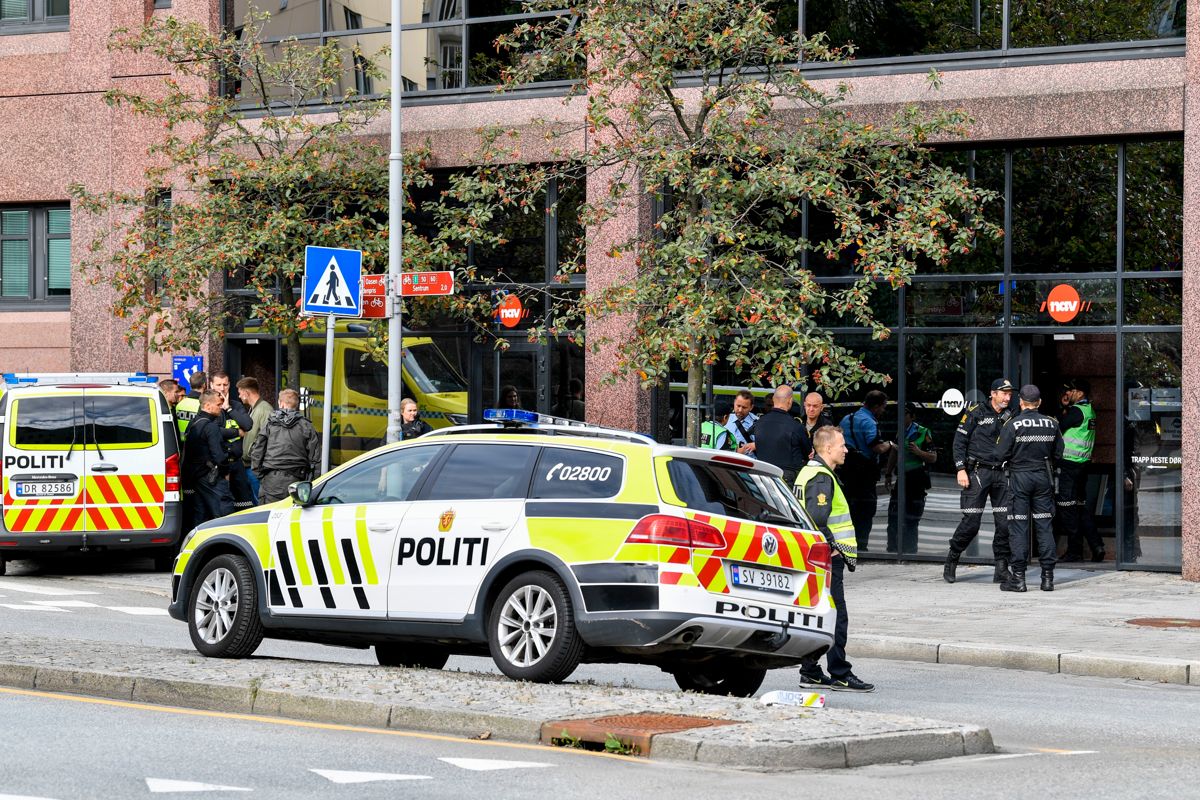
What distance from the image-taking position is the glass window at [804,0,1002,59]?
751 inches

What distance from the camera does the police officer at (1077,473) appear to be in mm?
18609

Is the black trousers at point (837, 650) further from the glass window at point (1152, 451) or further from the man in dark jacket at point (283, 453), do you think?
the man in dark jacket at point (283, 453)

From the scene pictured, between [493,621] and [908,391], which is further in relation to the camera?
[908,391]

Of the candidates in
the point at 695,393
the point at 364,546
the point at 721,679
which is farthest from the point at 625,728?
the point at 695,393

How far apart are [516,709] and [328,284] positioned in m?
8.70

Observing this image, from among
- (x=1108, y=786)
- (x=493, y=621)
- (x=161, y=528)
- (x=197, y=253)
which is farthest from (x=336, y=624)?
(x=197, y=253)

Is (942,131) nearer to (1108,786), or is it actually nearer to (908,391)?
(908,391)

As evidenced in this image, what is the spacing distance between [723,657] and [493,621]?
130 cm

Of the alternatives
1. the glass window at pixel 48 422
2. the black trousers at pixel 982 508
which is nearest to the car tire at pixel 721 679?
the black trousers at pixel 982 508

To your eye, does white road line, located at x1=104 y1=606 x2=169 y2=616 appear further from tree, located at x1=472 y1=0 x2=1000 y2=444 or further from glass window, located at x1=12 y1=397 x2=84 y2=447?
tree, located at x1=472 y1=0 x2=1000 y2=444

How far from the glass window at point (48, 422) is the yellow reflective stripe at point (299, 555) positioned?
801 centimetres

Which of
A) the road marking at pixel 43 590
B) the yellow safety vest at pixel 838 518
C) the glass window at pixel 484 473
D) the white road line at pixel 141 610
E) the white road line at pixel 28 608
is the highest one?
the glass window at pixel 484 473

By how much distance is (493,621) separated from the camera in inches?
404

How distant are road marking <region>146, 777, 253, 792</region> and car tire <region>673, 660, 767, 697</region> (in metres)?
4.07
